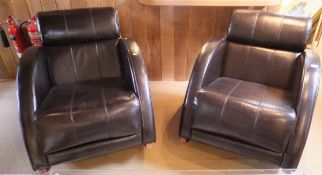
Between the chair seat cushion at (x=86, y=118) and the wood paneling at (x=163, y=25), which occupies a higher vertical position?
the wood paneling at (x=163, y=25)

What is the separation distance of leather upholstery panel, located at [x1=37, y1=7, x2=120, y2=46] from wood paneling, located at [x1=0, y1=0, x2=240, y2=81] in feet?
1.30

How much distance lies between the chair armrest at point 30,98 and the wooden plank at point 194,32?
1.29m

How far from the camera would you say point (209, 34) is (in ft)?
7.36

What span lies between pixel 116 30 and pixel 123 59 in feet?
0.77

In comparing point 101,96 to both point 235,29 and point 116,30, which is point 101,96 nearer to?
point 116,30

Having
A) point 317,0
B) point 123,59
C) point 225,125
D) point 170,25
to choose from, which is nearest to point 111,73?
point 123,59

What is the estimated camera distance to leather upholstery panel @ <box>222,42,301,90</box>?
5.45ft

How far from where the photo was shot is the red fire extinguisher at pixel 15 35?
2.10 m

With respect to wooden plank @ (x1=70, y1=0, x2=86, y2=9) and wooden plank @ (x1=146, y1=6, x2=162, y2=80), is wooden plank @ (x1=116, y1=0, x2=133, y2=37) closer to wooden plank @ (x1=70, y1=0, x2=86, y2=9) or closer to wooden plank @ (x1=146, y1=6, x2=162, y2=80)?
wooden plank @ (x1=146, y1=6, x2=162, y2=80)

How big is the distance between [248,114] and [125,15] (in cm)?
137

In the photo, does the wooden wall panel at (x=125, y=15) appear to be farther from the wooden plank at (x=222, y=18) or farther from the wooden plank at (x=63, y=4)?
the wooden plank at (x=222, y=18)

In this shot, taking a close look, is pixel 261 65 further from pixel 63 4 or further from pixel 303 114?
pixel 63 4

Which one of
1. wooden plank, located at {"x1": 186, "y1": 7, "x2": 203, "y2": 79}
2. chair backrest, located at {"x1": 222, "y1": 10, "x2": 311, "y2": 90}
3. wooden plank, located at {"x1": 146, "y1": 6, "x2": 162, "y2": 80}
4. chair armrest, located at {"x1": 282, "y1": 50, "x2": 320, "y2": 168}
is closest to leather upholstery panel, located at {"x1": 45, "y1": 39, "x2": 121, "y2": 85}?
wooden plank, located at {"x1": 146, "y1": 6, "x2": 162, "y2": 80}

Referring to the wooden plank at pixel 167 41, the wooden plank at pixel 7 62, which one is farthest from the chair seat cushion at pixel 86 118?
the wooden plank at pixel 7 62
